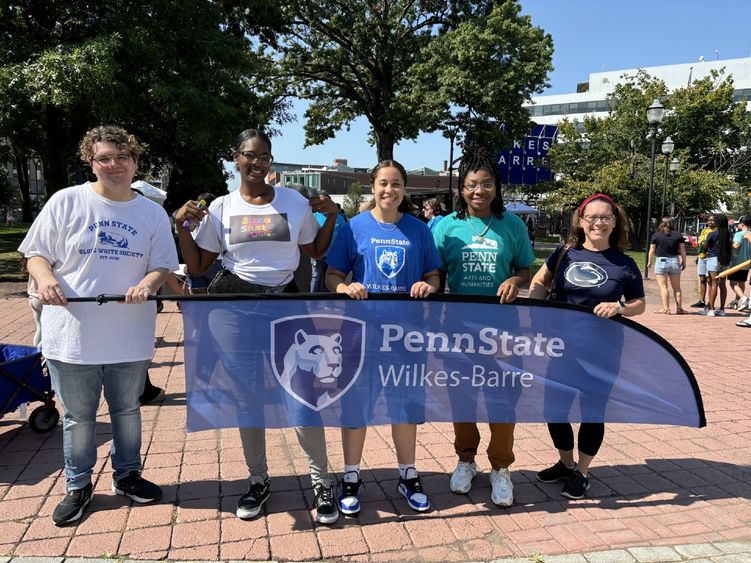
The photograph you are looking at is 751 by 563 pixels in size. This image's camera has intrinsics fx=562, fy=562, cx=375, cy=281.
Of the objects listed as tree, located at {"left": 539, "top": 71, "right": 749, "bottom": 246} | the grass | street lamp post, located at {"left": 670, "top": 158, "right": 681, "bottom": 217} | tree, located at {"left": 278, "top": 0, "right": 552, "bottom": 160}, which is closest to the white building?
tree, located at {"left": 539, "top": 71, "right": 749, "bottom": 246}

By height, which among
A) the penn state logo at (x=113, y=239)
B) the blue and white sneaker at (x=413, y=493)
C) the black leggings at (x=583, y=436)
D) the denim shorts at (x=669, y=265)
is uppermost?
the penn state logo at (x=113, y=239)

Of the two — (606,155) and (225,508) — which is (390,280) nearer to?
(225,508)

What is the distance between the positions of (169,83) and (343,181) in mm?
76590

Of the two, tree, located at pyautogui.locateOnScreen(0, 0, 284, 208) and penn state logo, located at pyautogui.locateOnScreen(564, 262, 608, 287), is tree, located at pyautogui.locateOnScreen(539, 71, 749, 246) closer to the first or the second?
tree, located at pyautogui.locateOnScreen(0, 0, 284, 208)

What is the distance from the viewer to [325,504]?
3072mm

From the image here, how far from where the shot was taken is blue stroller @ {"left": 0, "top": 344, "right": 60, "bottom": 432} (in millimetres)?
3883

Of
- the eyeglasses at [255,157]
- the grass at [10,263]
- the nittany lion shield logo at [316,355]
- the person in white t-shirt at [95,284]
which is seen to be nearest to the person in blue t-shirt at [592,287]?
the nittany lion shield logo at [316,355]

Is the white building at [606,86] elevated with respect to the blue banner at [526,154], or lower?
elevated

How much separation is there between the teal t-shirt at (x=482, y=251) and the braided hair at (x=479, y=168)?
0.17ft

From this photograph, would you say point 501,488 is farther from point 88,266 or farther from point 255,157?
point 88,266

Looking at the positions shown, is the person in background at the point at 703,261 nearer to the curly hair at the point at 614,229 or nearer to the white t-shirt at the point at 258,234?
the curly hair at the point at 614,229

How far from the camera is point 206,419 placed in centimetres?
307

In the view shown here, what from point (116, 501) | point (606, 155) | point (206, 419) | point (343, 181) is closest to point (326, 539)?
point (206, 419)

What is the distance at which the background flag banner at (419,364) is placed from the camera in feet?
9.91
